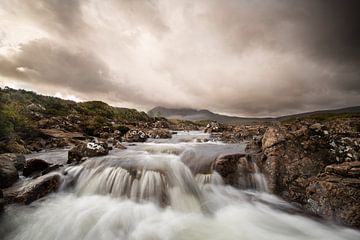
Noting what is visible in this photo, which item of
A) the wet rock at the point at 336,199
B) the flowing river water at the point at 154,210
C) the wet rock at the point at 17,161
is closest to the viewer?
the flowing river water at the point at 154,210

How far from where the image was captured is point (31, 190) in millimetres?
7941

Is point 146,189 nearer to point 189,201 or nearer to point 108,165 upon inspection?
point 189,201

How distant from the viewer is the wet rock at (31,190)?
7.55 m

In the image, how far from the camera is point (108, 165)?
1110cm

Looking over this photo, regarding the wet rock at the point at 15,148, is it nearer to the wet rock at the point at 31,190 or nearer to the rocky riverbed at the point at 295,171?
the rocky riverbed at the point at 295,171

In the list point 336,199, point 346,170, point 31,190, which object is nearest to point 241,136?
point 346,170

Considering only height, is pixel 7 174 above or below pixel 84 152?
below

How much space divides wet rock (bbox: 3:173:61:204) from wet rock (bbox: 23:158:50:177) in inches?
Result: 47.2

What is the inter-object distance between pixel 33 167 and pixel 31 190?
3.35m

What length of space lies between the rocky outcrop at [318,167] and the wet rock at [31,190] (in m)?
10.8

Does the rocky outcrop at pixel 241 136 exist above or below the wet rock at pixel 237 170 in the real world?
above

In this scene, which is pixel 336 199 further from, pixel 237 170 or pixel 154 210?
pixel 154 210

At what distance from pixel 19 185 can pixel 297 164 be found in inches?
533

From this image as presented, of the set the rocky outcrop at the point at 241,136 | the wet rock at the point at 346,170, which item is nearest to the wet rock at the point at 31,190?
the wet rock at the point at 346,170
